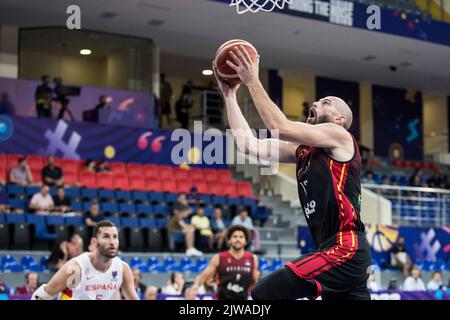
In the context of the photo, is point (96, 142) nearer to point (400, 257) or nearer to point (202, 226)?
point (202, 226)

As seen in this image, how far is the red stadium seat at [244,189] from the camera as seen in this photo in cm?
1897

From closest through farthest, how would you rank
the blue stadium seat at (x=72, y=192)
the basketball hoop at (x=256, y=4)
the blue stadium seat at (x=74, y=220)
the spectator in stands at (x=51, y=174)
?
the basketball hoop at (x=256, y=4) < the blue stadium seat at (x=74, y=220) < the spectator in stands at (x=51, y=174) < the blue stadium seat at (x=72, y=192)

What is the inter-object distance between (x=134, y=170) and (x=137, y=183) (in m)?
0.48

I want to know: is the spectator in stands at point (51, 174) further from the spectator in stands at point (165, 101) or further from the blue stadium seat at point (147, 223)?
the spectator in stands at point (165, 101)

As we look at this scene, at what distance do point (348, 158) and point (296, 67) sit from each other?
62.2 ft

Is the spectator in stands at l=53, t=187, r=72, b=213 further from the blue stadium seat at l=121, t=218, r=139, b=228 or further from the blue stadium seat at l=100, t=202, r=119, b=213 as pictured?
the blue stadium seat at l=121, t=218, r=139, b=228

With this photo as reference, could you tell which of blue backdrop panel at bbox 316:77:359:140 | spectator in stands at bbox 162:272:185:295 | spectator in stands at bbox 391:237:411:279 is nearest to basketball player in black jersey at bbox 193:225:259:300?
spectator in stands at bbox 162:272:185:295

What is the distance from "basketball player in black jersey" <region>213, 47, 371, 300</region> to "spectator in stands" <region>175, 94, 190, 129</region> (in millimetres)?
15543

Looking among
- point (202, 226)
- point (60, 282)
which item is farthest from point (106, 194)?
point (60, 282)

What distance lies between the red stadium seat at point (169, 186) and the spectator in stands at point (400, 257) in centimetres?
481

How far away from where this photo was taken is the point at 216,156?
1936 centimetres

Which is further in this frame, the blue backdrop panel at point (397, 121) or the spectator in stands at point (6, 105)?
the blue backdrop panel at point (397, 121)

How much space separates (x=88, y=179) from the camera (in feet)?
55.8

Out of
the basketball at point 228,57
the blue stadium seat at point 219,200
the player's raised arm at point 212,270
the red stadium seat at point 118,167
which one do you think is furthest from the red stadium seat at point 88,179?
the basketball at point 228,57
